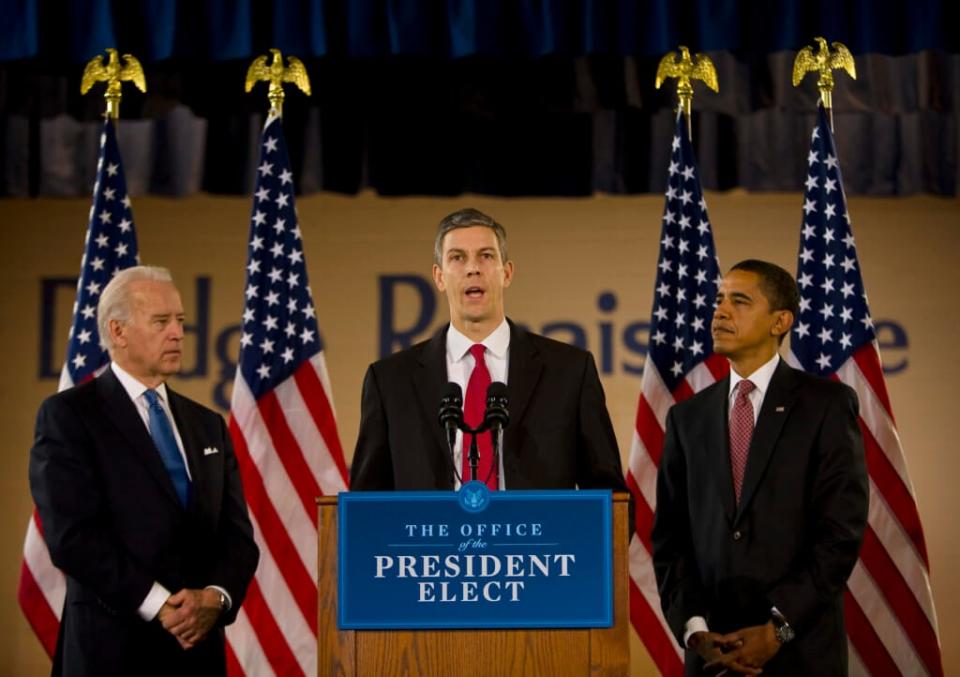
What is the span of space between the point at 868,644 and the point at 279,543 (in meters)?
2.01

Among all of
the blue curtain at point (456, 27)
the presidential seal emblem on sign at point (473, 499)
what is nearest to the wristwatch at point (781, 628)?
the presidential seal emblem on sign at point (473, 499)

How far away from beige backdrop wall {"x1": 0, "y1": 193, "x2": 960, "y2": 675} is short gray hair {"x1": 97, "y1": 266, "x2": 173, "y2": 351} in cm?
255

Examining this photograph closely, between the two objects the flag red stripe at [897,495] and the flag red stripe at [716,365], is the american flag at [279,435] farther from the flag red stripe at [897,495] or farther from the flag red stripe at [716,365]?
the flag red stripe at [897,495]

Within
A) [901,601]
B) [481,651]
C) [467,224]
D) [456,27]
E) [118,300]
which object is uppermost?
[456,27]

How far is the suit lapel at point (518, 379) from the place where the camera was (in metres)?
3.08

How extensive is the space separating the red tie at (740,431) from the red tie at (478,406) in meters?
0.70

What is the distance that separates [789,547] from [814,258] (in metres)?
1.59

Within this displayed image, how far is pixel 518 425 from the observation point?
122 inches

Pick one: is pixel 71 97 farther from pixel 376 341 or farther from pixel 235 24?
pixel 376 341

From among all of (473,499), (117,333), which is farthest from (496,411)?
(117,333)

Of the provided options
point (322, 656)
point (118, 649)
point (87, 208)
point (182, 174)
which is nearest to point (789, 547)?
point (322, 656)

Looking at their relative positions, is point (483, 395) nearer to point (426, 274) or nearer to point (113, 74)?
point (113, 74)

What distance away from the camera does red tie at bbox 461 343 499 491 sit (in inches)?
121

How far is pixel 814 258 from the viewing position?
454 cm
